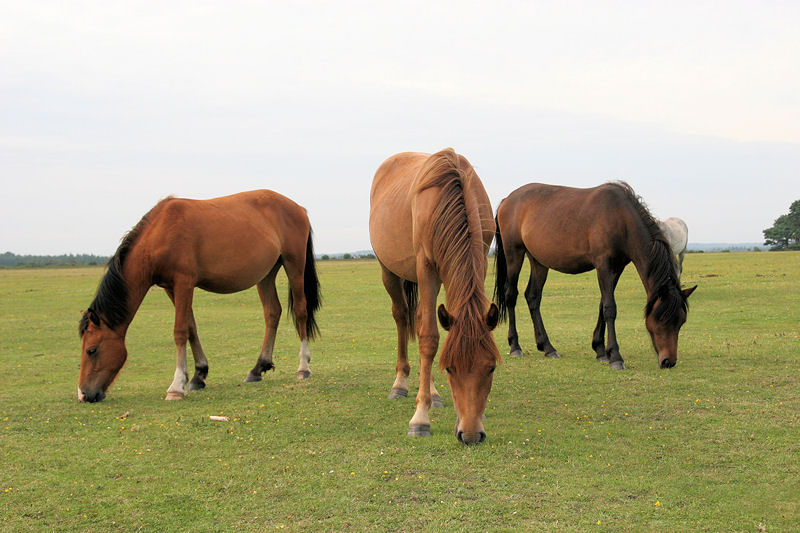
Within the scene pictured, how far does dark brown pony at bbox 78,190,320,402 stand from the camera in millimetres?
7043

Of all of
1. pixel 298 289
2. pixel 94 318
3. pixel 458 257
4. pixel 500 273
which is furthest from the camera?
pixel 500 273

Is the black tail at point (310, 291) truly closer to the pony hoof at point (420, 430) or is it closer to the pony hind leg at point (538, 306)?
the pony hind leg at point (538, 306)

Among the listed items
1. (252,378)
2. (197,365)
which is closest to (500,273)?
(252,378)

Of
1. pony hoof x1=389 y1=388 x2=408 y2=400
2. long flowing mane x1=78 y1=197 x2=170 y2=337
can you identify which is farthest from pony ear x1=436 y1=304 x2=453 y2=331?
long flowing mane x1=78 y1=197 x2=170 y2=337

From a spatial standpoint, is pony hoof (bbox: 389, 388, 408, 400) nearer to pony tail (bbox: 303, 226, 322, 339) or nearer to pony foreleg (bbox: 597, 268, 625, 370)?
pony tail (bbox: 303, 226, 322, 339)

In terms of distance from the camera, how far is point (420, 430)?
5234 mm

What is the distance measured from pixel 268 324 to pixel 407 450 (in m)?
4.21

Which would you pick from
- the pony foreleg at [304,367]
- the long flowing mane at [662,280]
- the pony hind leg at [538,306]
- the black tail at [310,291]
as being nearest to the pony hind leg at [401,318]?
the pony foreleg at [304,367]

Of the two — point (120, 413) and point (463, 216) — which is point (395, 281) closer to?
point (463, 216)

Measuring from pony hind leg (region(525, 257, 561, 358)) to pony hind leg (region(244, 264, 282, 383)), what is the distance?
4.13 meters

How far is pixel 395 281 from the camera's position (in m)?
7.29

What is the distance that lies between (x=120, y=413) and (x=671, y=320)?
6.85 meters

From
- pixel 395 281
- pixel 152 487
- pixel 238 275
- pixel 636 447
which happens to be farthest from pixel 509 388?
pixel 152 487

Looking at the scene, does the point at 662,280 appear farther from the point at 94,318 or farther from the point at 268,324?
the point at 94,318
